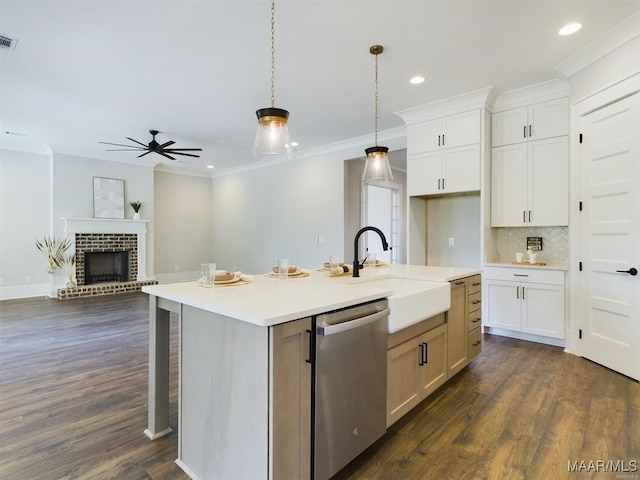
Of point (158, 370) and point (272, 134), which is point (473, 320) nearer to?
point (272, 134)

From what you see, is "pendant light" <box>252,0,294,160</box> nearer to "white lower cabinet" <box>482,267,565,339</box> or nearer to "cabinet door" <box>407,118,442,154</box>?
"cabinet door" <box>407,118,442,154</box>

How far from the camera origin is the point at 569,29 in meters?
2.69

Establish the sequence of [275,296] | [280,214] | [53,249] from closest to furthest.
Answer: [275,296] → [53,249] → [280,214]

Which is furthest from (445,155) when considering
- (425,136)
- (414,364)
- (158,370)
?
(158,370)

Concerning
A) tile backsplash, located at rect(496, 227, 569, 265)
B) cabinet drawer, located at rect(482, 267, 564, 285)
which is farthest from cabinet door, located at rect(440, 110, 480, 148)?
cabinet drawer, located at rect(482, 267, 564, 285)

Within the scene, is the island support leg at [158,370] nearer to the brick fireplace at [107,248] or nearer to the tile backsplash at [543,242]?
the tile backsplash at [543,242]

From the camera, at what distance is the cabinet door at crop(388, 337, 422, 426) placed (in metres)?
1.87

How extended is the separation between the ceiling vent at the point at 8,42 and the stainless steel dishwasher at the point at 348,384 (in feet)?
11.7

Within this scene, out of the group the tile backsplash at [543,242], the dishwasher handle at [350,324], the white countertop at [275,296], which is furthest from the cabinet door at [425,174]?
the dishwasher handle at [350,324]

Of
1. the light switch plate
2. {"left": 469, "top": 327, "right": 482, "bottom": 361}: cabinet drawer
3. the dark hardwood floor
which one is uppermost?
the light switch plate

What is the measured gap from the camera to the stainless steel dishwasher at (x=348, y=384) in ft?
4.68

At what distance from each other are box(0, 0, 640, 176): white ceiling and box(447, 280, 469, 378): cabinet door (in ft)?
6.79

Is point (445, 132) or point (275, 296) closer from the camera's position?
point (275, 296)

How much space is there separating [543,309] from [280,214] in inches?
192
